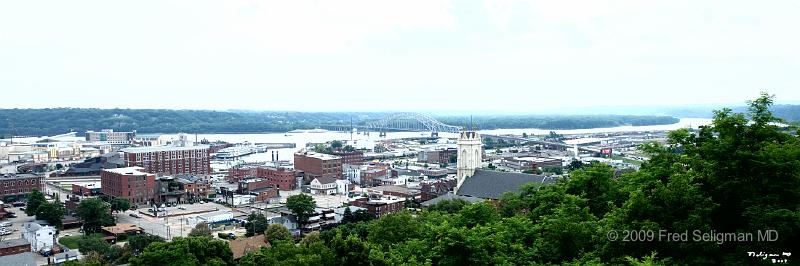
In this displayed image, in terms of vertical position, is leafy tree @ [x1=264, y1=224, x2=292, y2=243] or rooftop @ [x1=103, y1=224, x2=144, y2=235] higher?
leafy tree @ [x1=264, y1=224, x2=292, y2=243]

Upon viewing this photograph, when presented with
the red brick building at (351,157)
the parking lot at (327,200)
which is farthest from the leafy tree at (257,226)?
the red brick building at (351,157)

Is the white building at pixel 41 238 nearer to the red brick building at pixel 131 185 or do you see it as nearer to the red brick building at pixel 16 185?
the red brick building at pixel 131 185

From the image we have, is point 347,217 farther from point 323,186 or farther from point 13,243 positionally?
point 323,186

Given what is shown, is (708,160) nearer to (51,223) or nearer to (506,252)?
(506,252)

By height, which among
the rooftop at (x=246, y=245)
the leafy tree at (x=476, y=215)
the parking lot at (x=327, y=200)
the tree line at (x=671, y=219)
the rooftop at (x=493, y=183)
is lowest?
the parking lot at (x=327, y=200)

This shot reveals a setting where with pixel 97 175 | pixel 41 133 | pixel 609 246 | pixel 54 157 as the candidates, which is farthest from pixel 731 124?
pixel 41 133

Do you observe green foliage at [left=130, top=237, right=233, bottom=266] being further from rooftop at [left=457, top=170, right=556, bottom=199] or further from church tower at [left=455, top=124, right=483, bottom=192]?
church tower at [left=455, top=124, right=483, bottom=192]

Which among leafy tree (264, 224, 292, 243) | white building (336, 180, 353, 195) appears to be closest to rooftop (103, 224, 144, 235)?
leafy tree (264, 224, 292, 243)
